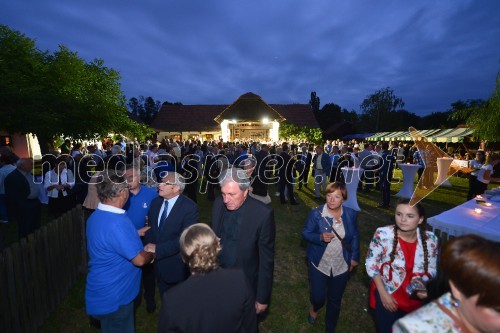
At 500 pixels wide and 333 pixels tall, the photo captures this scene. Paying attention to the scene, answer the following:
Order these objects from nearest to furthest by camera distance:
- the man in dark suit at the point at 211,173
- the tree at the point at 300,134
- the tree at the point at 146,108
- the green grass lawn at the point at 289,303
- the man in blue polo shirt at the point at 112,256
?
1. the man in blue polo shirt at the point at 112,256
2. the green grass lawn at the point at 289,303
3. the man in dark suit at the point at 211,173
4. the tree at the point at 300,134
5. the tree at the point at 146,108

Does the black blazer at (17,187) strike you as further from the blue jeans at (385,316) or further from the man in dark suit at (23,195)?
the blue jeans at (385,316)

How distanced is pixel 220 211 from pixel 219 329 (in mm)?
1396

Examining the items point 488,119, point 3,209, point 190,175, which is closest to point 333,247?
point 190,175

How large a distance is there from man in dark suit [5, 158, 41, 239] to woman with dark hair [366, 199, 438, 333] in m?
6.31

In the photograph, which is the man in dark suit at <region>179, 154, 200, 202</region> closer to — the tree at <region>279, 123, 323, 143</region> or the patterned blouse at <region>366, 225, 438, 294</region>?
the patterned blouse at <region>366, 225, 438, 294</region>

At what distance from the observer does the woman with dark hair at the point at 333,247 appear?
3.16 metres

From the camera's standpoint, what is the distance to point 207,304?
58.9 inches

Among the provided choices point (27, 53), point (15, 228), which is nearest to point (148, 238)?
point (15, 228)

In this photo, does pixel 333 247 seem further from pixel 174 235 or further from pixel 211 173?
pixel 211 173

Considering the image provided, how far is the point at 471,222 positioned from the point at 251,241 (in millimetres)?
4174

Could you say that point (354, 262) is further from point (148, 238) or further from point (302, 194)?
point (302, 194)

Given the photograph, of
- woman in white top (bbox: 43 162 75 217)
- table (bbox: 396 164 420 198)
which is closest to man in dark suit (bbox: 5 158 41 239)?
woman in white top (bbox: 43 162 75 217)

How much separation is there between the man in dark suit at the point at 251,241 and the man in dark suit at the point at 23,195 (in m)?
4.91

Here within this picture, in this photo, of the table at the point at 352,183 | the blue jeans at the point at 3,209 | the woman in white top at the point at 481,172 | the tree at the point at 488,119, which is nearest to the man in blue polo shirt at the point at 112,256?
the table at the point at 352,183
